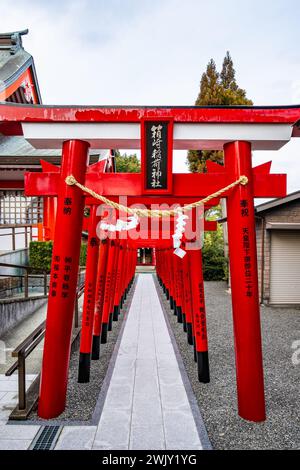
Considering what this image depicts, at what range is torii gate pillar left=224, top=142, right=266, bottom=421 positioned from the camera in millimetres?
4129

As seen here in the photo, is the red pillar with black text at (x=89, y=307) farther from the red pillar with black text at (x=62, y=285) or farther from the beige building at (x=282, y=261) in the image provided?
the beige building at (x=282, y=261)

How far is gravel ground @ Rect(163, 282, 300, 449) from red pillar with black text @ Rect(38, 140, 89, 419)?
200cm

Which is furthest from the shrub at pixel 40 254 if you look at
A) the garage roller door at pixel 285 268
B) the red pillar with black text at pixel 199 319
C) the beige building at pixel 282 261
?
the red pillar with black text at pixel 199 319

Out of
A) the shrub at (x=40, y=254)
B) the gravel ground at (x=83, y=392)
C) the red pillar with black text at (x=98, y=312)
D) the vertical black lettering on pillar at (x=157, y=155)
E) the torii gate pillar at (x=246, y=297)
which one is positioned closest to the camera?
the vertical black lettering on pillar at (x=157, y=155)

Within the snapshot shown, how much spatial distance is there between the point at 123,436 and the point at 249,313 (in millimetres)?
2066

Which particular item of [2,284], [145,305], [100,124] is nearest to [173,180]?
[100,124]

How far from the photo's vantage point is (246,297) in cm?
414

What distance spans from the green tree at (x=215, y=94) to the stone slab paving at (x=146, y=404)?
45.4ft

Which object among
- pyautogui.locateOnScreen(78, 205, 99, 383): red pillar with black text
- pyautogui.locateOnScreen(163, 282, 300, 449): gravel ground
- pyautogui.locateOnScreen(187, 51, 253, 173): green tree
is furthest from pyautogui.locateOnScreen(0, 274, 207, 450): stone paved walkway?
pyautogui.locateOnScreen(187, 51, 253, 173): green tree

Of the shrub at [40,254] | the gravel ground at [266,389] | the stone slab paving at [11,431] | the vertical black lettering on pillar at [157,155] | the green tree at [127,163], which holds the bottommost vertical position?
the gravel ground at [266,389]

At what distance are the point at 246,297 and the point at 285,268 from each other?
29.8 ft

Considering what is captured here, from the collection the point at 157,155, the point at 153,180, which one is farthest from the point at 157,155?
the point at 153,180

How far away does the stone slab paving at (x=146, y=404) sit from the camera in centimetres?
373

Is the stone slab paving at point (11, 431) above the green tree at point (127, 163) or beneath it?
beneath
